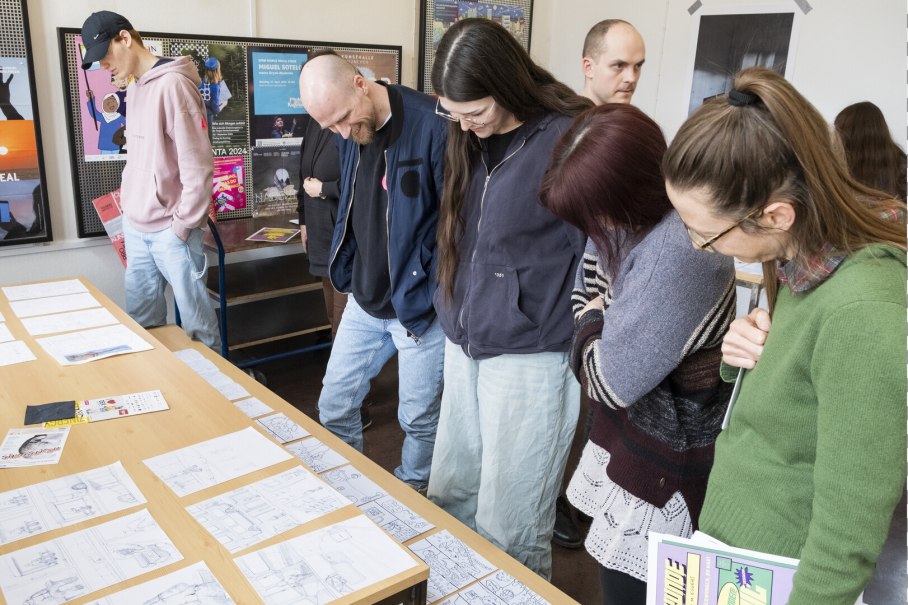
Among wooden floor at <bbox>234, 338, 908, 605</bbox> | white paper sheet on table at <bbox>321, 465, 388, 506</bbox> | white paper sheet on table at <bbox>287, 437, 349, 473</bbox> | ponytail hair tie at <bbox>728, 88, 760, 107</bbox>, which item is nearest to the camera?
ponytail hair tie at <bbox>728, 88, 760, 107</bbox>

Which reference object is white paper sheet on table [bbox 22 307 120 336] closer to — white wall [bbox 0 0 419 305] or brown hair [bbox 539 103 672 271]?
white wall [bbox 0 0 419 305]

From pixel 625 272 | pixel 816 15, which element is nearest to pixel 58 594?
pixel 625 272

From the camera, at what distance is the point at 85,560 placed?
3.67ft

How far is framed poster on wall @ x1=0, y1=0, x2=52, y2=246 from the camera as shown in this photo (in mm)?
2838

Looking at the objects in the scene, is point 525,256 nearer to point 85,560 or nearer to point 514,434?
point 514,434

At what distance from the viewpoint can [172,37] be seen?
10.6ft

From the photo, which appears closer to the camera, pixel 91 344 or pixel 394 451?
pixel 91 344

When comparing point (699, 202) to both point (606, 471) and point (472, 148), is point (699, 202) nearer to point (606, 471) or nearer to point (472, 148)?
point (606, 471)

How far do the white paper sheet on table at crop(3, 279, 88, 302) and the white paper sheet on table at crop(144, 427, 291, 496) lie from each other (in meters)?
1.31

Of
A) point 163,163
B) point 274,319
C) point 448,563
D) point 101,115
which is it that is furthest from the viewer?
point 274,319

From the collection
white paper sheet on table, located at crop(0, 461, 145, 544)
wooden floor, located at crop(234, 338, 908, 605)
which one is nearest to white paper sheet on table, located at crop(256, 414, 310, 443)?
white paper sheet on table, located at crop(0, 461, 145, 544)

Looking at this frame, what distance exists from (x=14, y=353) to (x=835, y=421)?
196 cm

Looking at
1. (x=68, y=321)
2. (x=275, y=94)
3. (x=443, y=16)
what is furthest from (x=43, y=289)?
(x=443, y=16)

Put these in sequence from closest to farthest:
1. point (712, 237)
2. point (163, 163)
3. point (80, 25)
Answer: point (712, 237) < point (163, 163) < point (80, 25)
